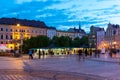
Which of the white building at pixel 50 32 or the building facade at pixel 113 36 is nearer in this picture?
the building facade at pixel 113 36

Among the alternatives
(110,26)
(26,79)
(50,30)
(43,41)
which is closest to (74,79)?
(26,79)

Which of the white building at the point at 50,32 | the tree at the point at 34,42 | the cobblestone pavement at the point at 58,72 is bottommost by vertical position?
the cobblestone pavement at the point at 58,72

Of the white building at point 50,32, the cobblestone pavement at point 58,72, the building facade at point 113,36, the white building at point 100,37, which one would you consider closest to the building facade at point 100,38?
the white building at point 100,37

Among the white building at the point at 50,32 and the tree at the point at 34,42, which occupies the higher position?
the white building at the point at 50,32

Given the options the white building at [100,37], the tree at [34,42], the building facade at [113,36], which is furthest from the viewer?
the white building at [100,37]

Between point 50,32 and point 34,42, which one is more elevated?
point 50,32

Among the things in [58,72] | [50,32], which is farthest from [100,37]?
[58,72]

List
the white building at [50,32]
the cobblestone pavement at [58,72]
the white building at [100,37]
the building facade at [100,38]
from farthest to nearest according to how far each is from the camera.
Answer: the white building at [50,32]
the white building at [100,37]
the building facade at [100,38]
the cobblestone pavement at [58,72]

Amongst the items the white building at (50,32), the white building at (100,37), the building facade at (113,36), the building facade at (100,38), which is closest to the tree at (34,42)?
the building facade at (113,36)

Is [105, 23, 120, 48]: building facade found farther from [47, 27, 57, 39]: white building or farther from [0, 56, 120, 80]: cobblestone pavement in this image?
[0, 56, 120, 80]: cobblestone pavement

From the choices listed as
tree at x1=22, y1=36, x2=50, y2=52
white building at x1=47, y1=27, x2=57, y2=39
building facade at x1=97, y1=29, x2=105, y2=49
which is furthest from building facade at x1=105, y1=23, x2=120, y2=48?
tree at x1=22, y1=36, x2=50, y2=52

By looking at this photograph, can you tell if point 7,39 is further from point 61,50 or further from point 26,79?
point 26,79

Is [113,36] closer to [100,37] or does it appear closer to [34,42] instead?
[100,37]

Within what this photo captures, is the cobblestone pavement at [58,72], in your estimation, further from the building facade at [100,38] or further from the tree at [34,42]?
the building facade at [100,38]
